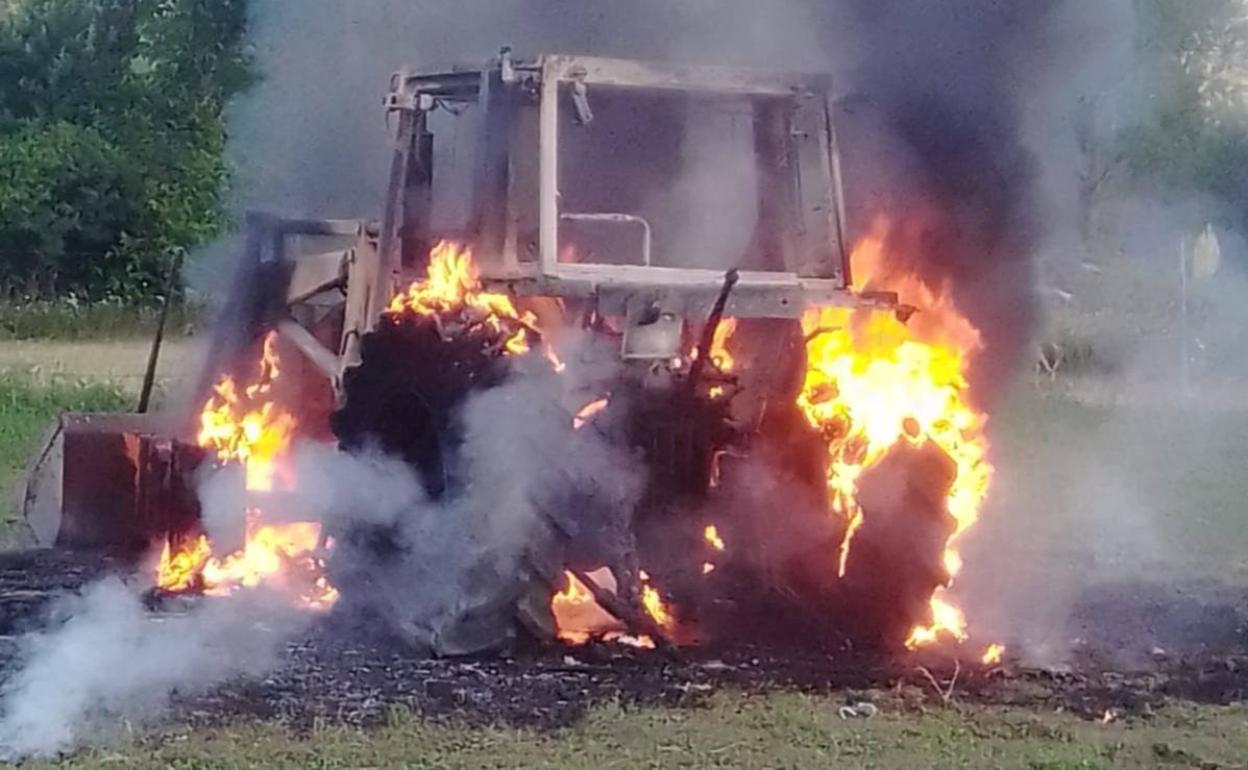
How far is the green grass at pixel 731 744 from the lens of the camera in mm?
5969

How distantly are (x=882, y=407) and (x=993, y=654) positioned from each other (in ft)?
3.44

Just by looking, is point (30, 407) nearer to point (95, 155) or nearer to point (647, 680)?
point (647, 680)

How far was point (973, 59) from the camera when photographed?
348 inches

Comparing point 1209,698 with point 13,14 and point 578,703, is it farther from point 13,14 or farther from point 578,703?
point 13,14

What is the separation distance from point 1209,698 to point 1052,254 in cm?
287

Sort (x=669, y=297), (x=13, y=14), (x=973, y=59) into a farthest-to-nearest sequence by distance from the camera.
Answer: (x=13, y=14) < (x=973, y=59) < (x=669, y=297)

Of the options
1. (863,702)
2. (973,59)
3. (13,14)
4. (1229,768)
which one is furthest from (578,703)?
(13,14)

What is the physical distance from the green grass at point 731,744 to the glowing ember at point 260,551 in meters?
1.99

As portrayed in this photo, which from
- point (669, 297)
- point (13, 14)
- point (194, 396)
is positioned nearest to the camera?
point (669, 297)

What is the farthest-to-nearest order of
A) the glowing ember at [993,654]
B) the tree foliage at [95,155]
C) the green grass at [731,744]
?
the tree foliage at [95,155]
the glowing ember at [993,654]
the green grass at [731,744]

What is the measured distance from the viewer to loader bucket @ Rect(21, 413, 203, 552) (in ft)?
30.0

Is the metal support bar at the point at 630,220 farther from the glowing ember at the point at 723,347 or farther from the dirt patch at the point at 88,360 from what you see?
the dirt patch at the point at 88,360

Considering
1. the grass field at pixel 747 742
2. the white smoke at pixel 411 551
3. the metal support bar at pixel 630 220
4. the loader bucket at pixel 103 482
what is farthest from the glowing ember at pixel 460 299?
the loader bucket at pixel 103 482

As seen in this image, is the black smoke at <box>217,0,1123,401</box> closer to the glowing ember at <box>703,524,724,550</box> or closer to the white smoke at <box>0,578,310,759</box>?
the glowing ember at <box>703,524,724,550</box>
